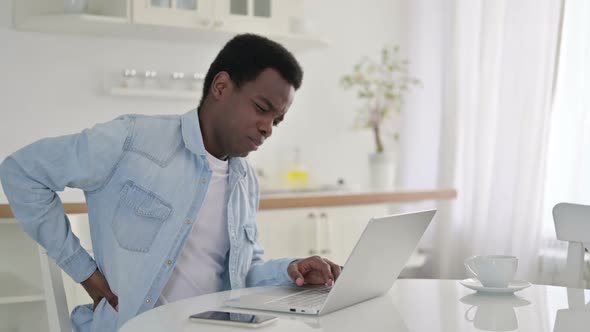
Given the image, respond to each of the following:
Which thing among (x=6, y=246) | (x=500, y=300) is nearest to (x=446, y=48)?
(x=6, y=246)

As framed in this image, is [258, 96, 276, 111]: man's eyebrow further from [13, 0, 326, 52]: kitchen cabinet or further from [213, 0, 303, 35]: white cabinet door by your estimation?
[213, 0, 303, 35]: white cabinet door

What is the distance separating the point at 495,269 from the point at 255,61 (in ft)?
2.21

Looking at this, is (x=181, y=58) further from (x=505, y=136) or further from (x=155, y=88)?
(x=505, y=136)

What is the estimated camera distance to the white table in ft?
4.19

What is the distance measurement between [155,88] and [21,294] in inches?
52.9

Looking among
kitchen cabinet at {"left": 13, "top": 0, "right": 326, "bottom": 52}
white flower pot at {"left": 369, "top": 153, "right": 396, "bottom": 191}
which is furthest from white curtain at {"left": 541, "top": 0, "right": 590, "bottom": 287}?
kitchen cabinet at {"left": 13, "top": 0, "right": 326, "bottom": 52}

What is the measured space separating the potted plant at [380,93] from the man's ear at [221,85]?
7.81 feet

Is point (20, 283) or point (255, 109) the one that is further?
point (20, 283)

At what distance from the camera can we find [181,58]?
3.85m

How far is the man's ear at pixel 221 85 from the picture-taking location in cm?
181

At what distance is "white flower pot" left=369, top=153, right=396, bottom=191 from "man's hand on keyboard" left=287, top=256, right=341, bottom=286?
2.49 meters

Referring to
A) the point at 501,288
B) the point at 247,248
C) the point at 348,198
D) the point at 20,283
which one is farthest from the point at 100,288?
the point at 348,198

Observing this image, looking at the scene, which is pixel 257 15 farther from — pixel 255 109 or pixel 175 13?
pixel 255 109

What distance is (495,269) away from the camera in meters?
1.59
